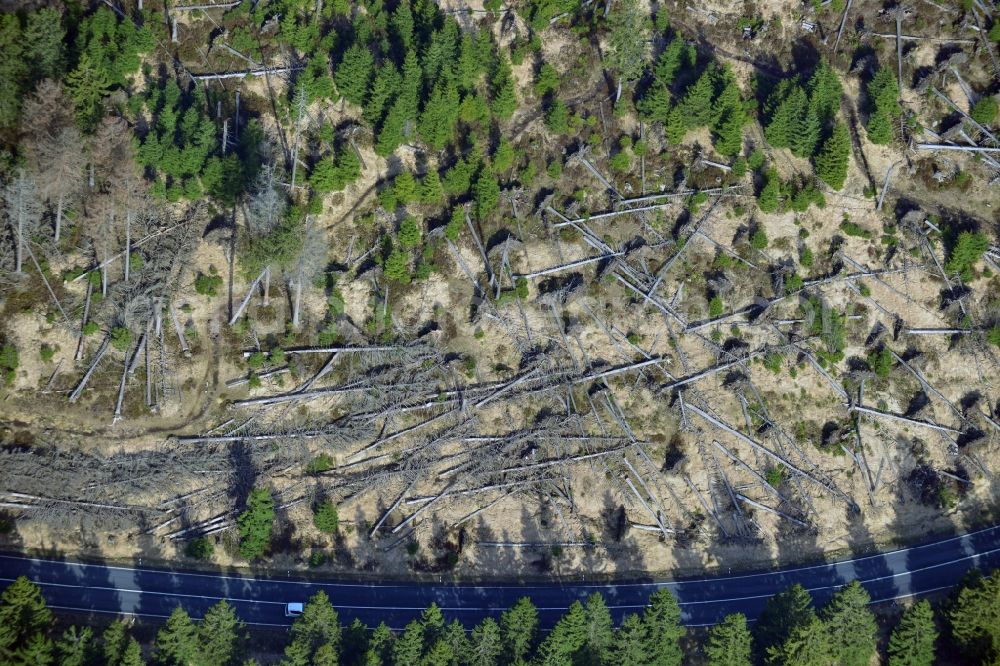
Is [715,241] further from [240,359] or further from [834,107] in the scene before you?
[240,359]

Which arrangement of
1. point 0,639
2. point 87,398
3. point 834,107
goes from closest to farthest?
point 0,639
point 87,398
point 834,107

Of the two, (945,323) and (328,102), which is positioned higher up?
(328,102)

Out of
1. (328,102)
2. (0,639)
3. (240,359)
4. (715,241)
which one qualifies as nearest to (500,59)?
(328,102)

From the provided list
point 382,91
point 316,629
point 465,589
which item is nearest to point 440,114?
point 382,91

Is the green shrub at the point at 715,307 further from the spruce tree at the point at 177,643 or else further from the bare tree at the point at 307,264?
the spruce tree at the point at 177,643

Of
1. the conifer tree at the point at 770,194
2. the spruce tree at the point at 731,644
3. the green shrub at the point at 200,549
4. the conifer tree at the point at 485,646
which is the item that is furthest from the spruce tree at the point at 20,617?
the conifer tree at the point at 770,194

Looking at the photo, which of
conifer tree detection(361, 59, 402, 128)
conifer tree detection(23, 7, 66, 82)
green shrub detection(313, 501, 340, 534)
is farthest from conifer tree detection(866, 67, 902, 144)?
conifer tree detection(23, 7, 66, 82)
